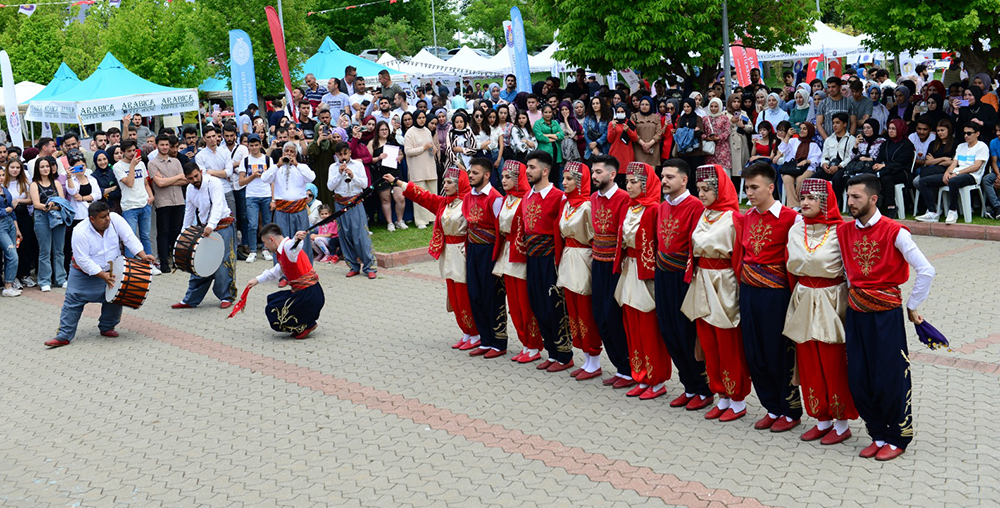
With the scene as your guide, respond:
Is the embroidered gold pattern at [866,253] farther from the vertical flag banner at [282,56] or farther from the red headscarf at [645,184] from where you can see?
the vertical flag banner at [282,56]

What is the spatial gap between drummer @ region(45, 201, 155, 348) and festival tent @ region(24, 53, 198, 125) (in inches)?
638

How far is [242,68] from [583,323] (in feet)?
44.3

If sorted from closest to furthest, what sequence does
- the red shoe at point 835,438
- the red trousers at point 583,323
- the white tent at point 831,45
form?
the red shoe at point 835,438, the red trousers at point 583,323, the white tent at point 831,45

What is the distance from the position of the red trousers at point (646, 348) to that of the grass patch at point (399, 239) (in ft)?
21.9

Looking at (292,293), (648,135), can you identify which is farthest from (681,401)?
(648,135)

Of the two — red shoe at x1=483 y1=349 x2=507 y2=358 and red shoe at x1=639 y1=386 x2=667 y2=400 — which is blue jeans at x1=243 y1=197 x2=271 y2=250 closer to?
red shoe at x1=483 y1=349 x2=507 y2=358

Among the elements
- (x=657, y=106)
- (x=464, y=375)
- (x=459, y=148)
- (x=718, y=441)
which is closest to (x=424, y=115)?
(x=459, y=148)

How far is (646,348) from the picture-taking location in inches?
283

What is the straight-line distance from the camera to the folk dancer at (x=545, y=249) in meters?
7.86

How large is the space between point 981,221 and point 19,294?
40.8 ft

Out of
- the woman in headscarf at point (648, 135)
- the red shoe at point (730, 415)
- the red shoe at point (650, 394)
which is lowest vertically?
the red shoe at point (730, 415)

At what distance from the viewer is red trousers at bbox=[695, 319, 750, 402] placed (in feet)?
21.5

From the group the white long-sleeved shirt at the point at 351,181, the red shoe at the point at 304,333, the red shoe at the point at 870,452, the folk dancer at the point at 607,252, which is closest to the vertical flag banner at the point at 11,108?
the white long-sleeved shirt at the point at 351,181

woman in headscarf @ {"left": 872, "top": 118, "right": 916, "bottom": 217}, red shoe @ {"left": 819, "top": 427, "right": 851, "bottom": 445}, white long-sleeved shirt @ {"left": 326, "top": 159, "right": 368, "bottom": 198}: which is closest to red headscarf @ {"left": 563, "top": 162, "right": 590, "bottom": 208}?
red shoe @ {"left": 819, "top": 427, "right": 851, "bottom": 445}
